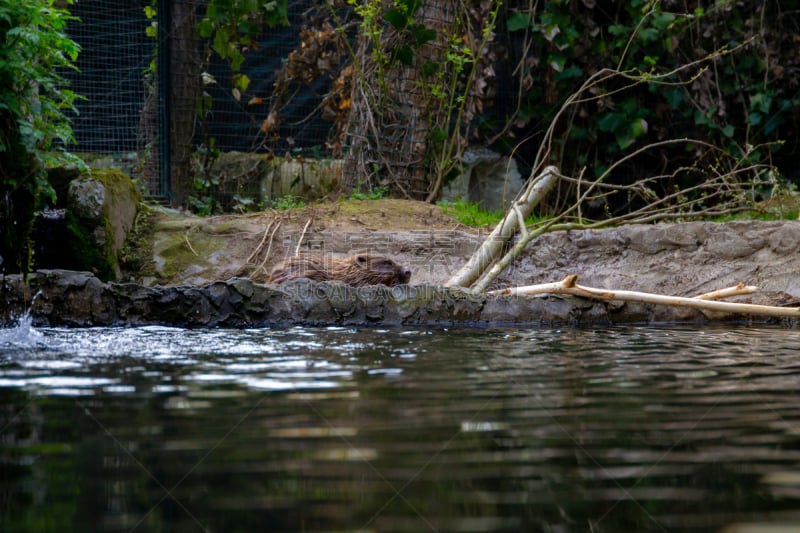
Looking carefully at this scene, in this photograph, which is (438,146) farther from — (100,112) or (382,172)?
(100,112)

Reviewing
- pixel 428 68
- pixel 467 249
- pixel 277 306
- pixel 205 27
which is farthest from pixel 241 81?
pixel 277 306

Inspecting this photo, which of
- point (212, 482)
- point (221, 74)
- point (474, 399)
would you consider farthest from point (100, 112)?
point (212, 482)

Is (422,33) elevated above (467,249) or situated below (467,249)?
above

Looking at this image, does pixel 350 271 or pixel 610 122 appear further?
pixel 610 122

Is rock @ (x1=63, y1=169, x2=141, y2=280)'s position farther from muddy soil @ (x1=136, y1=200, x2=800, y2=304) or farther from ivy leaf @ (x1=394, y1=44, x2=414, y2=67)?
ivy leaf @ (x1=394, y1=44, x2=414, y2=67)

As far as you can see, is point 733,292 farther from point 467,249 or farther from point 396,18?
point 396,18

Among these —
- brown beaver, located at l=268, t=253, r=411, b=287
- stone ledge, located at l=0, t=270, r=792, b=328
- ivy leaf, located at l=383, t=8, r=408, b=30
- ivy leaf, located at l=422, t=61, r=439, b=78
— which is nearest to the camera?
stone ledge, located at l=0, t=270, r=792, b=328

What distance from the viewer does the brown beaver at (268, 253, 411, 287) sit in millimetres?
6691

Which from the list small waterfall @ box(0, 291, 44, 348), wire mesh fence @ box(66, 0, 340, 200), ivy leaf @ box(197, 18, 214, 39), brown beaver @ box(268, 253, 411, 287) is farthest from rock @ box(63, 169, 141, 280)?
ivy leaf @ box(197, 18, 214, 39)

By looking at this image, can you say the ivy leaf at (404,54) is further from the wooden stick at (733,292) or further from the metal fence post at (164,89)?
the wooden stick at (733,292)

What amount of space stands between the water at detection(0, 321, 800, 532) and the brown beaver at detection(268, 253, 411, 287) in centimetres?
269

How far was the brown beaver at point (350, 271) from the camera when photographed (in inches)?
263

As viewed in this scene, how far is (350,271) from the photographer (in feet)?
22.7

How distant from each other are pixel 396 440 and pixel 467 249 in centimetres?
553
